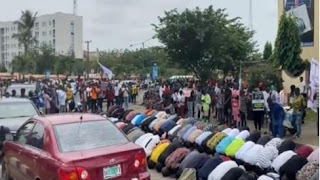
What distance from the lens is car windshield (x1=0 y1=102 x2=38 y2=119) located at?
12602 millimetres

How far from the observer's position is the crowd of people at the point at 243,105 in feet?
44.8

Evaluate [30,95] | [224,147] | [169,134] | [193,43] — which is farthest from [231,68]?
[224,147]

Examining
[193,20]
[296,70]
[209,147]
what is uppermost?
[193,20]

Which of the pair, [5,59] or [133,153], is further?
[5,59]

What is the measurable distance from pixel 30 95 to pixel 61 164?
16.8 metres

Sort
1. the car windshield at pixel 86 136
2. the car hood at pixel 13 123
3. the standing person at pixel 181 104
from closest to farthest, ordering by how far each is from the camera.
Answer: the car windshield at pixel 86 136, the car hood at pixel 13 123, the standing person at pixel 181 104

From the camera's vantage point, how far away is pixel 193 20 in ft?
78.1

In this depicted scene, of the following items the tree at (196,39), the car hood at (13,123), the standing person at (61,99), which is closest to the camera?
the car hood at (13,123)

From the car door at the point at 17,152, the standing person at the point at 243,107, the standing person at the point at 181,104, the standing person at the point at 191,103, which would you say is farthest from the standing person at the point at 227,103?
the car door at the point at 17,152

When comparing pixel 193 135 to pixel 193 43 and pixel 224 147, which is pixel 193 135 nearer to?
pixel 224 147

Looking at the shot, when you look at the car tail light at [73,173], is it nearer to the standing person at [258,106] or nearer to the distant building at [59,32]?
the standing person at [258,106]

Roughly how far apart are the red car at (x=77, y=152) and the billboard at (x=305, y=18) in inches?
766

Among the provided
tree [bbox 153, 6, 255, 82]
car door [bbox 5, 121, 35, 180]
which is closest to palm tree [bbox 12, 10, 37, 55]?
tree [bbox 153, 6, 255, 82]

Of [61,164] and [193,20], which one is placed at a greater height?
[193,20]
